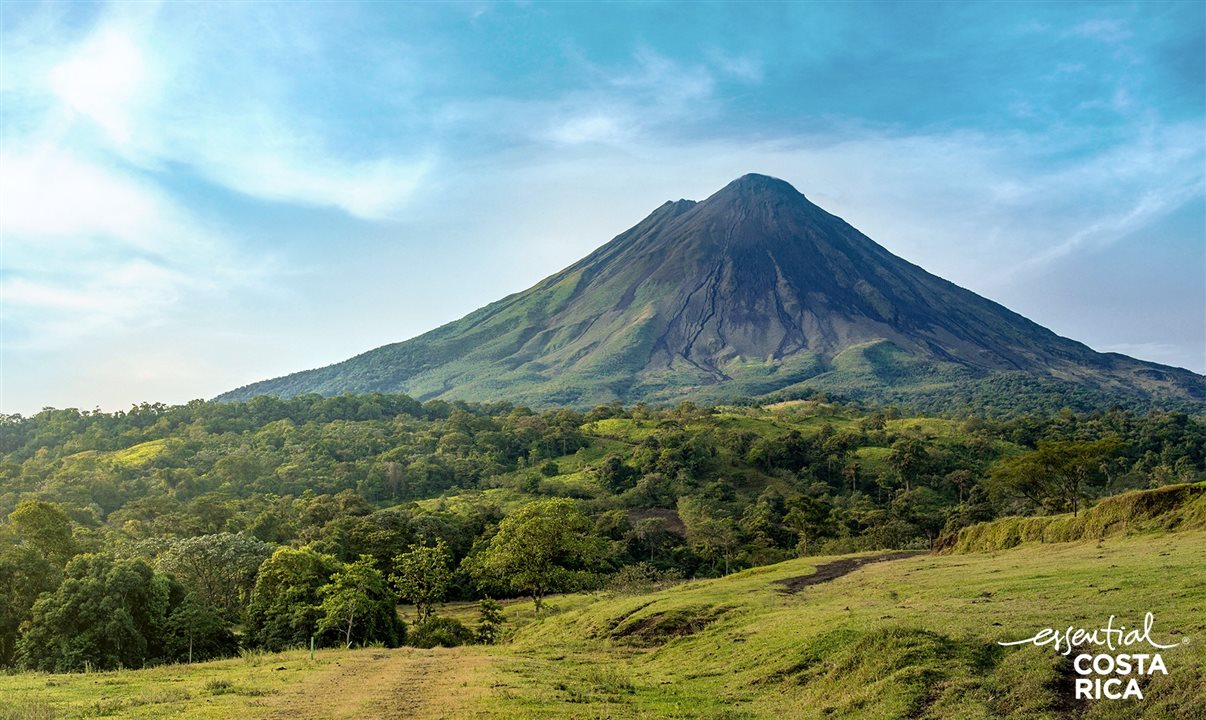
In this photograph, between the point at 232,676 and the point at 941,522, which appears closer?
the point at 232,676

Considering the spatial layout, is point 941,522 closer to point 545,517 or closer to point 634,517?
point 634,517

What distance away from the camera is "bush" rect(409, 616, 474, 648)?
36500mm

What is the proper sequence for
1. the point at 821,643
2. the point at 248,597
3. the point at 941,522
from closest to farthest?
the point at 821,643, the point at 248,597, the point at 941,522

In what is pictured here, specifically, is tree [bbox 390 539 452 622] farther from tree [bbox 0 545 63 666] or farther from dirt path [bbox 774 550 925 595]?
dirt path [bbox 774 550 925 595]

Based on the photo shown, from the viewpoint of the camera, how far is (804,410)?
150m

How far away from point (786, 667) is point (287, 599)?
25655mm

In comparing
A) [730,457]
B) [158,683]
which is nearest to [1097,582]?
[158,683]

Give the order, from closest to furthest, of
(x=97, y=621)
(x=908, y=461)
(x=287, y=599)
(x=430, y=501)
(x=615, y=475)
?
(x=97, y=621) < (x=287, y=599) < (x=908, y=461) < (x=430, y=501) < (x=615, y=475)

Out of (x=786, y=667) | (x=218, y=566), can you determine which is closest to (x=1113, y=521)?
(x=786, y=667)

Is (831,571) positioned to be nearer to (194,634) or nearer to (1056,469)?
(1056,469)

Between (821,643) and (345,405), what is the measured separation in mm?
151207

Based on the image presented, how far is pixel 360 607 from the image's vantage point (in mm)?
34281

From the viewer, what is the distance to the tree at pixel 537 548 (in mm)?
47438

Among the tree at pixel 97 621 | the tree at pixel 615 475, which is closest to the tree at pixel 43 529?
the tree at pixel 97 621
